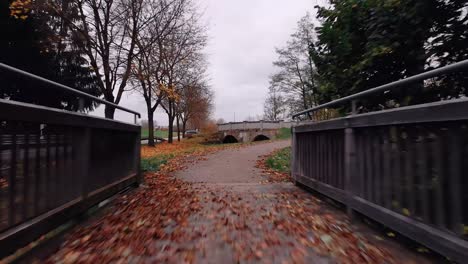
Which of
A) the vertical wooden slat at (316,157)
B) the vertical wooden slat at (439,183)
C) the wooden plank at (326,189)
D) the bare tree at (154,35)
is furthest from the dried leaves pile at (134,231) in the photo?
the bare tree at (154,35)

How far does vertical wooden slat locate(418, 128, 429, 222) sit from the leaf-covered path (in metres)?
0.42

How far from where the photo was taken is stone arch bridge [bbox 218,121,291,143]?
124 feet

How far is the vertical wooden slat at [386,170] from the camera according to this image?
2.91 meters

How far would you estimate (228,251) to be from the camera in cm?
265

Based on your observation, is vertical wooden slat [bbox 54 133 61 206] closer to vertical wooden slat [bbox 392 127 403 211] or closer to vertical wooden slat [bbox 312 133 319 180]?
vertical wooden slat [bbox 392 127 403 211]

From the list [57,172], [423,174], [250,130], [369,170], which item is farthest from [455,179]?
[250,130]

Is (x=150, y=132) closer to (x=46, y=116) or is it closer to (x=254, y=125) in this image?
(x=254, y=125)

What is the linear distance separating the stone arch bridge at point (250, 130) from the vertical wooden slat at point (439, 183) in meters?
34.7

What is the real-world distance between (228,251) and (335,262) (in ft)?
3.04

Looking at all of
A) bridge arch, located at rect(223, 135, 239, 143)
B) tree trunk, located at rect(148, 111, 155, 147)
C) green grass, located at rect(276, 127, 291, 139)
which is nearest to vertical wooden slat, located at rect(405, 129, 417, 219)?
tree trunk, located at rect(148, 111, 155, 147)

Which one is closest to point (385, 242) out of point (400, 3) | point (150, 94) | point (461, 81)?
point (461, 81)

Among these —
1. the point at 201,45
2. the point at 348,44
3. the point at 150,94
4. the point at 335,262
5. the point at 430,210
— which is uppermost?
the point at 201,45

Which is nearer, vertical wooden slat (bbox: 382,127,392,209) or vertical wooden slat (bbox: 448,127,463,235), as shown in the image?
vertical wooden slat (bbox: 448,127,463,235)

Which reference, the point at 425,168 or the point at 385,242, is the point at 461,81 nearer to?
the point at 425,168
